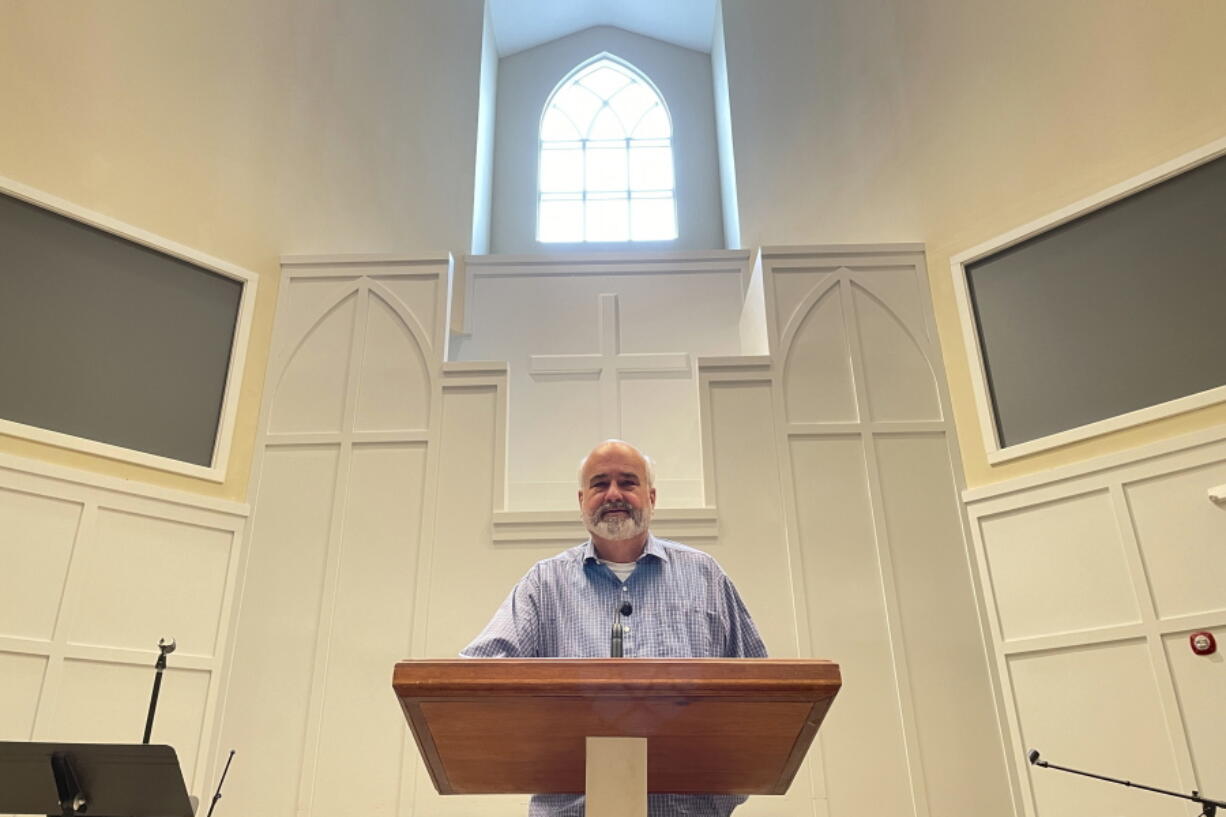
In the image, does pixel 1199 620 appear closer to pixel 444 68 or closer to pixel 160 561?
pixel 160 561

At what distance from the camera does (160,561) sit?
487 cm

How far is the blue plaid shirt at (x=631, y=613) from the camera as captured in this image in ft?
7.85

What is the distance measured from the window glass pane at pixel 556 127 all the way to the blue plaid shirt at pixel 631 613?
6489 mm

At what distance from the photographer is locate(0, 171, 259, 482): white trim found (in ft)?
15.5

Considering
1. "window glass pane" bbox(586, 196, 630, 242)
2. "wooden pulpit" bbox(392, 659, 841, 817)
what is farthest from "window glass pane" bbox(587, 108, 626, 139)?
"wooden pulpit" bbox(392, 659, 841, 817)

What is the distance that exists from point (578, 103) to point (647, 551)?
690cm

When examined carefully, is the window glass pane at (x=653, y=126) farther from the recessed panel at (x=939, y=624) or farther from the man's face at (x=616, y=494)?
the man's face at (x=616, y=494)

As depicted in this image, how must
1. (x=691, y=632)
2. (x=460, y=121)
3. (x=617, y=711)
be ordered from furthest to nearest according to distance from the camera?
(x=460, y=121), (x=691, y=632), (x=617, y=711)

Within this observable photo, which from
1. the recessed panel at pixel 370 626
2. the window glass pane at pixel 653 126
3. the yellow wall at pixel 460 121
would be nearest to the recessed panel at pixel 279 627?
the recessed panel at pixel 370 626

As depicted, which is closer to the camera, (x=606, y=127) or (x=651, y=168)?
(x=651, y=168)

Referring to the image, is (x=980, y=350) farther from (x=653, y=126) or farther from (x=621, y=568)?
(x=653, y=126)

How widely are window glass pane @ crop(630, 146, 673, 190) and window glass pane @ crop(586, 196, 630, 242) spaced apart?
0.24 metres

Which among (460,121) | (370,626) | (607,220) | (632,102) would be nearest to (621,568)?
(370,626)

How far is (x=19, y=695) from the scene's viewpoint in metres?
4.28
